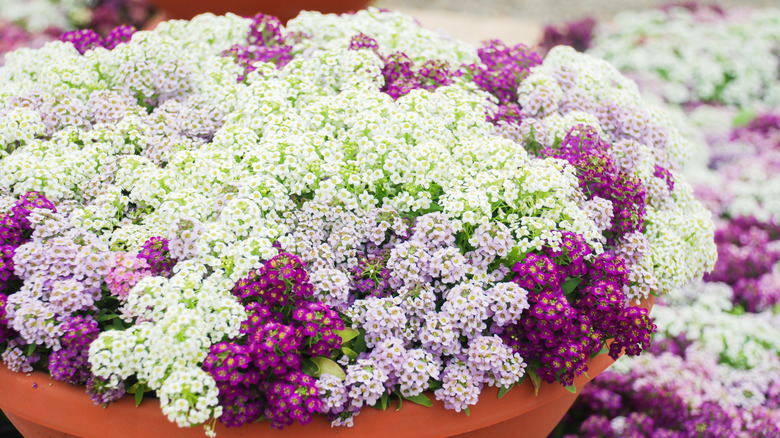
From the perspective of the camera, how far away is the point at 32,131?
270cm

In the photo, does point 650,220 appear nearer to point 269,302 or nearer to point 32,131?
point 269,302

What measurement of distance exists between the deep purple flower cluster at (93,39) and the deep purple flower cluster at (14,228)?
1279 mm

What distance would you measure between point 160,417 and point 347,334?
60 centimetres

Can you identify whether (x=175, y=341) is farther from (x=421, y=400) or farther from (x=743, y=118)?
(x=743, y=118)

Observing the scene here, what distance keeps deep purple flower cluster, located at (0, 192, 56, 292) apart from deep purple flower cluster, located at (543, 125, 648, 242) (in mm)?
1874

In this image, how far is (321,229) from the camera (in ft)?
7.91

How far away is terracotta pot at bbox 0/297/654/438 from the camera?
211cm

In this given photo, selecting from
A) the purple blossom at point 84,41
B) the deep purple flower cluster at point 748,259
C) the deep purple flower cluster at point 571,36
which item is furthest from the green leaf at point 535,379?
the deep purple flower cluster at point 571,36

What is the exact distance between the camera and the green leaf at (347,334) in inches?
87.4

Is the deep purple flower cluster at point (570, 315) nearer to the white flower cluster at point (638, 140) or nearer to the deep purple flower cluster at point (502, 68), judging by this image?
the white flower cluster at point (638, 140)

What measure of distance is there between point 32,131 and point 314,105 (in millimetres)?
1076

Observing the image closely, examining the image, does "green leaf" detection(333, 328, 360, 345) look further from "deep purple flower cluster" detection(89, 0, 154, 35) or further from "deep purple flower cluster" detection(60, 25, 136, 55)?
"deep purple flower cluster" detection(89, 0, 154, 35)

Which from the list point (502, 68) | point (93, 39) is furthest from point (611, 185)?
point (93, 39)

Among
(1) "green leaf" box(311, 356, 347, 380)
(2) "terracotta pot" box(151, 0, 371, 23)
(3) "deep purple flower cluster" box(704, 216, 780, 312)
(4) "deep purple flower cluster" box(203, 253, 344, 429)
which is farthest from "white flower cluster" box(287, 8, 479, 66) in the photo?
(2) "terracotta pot" box(151, 0, 371, 23)
